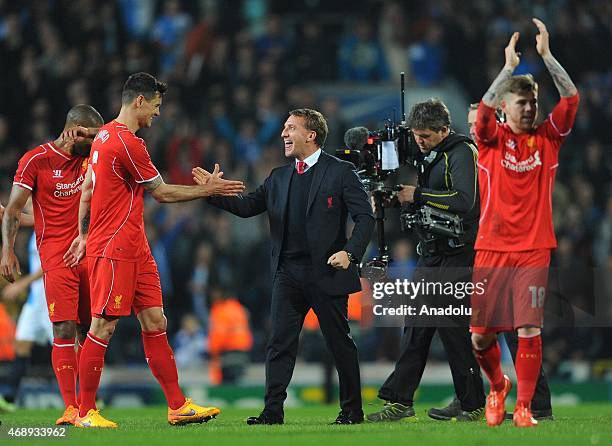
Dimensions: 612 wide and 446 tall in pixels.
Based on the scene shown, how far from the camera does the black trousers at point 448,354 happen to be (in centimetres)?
979

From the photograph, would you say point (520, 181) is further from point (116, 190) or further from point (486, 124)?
point (116, 190)

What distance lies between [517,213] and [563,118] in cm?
70

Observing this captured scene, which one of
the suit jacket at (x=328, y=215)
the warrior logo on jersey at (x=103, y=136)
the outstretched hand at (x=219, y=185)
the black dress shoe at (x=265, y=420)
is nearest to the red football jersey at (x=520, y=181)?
the suit jacket at (x=328, y=215)

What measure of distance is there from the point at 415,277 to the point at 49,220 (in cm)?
286

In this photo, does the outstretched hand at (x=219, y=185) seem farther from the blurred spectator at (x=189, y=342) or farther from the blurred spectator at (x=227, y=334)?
the blurred spectator at (x=189, y=342)

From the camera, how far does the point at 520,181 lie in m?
8.62

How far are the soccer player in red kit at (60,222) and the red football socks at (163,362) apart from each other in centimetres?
86

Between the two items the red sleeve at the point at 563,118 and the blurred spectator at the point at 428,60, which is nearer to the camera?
the red sleeve at the point at 563,118

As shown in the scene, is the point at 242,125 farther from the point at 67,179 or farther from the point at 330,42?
the point at 67,179

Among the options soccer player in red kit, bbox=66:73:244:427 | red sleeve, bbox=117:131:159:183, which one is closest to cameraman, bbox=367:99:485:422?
soccer player in red kit, bbox=66:73:244:427

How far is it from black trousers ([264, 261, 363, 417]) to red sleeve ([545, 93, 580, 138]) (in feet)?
6.31

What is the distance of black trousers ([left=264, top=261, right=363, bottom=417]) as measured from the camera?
9.25 metres

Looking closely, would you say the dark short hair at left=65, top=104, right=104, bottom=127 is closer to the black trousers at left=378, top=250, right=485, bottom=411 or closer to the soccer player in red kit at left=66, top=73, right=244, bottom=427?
the soccer player in red kit at left=66, top=73, right=244, bottom=427

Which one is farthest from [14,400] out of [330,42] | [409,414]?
[330,42]
